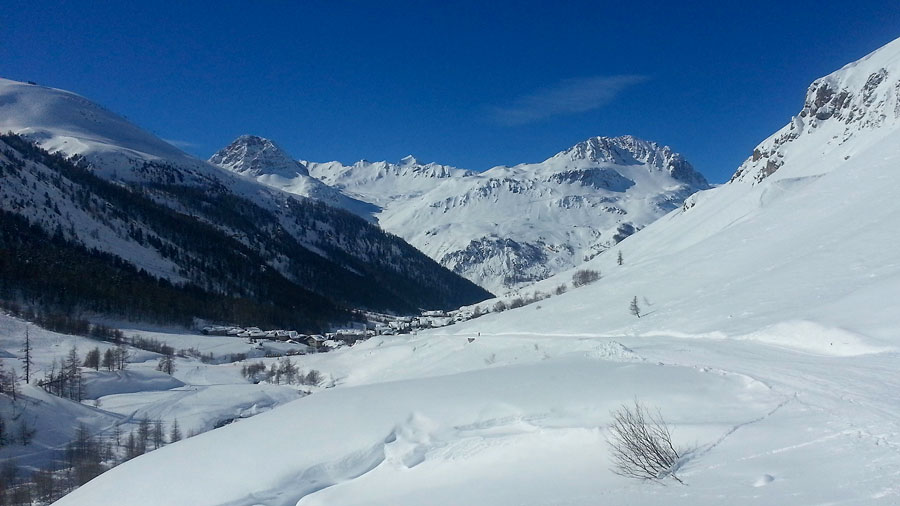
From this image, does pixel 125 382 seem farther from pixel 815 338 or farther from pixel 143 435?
pixel 815 338

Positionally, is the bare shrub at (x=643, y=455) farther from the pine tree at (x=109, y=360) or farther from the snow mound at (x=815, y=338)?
the pine tree at (x=109, y=360)

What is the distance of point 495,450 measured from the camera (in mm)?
13750

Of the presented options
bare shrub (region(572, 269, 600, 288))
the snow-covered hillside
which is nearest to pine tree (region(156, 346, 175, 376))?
bare shrub (region(572, 269, 600, 288))

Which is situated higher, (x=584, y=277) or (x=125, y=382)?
(x=584, y=277)

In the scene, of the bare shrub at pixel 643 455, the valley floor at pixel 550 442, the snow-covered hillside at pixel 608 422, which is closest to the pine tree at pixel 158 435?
the snow-covered hillside at pixel 608 422

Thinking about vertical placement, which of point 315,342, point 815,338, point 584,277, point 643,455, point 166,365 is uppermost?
point 584,277

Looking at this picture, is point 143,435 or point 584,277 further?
point 584,277

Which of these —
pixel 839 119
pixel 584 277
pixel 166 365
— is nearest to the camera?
pixel 166 365

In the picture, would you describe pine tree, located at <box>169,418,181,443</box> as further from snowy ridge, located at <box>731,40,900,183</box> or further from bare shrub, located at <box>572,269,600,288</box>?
snowy ridge, located at <box>731,40,900,183</box>

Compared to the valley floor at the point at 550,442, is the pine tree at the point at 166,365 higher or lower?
lower

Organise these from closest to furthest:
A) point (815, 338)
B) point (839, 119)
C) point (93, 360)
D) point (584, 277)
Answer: point (815, 338), point (93, 360), point (584, 277), point (839, 119)

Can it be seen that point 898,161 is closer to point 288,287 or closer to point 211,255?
point 288,287

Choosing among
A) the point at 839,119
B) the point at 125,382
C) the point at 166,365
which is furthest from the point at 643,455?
the point at 839,119

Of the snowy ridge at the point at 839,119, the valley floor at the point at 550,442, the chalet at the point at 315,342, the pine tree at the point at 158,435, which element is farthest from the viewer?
the chalet at the point at 315,342
